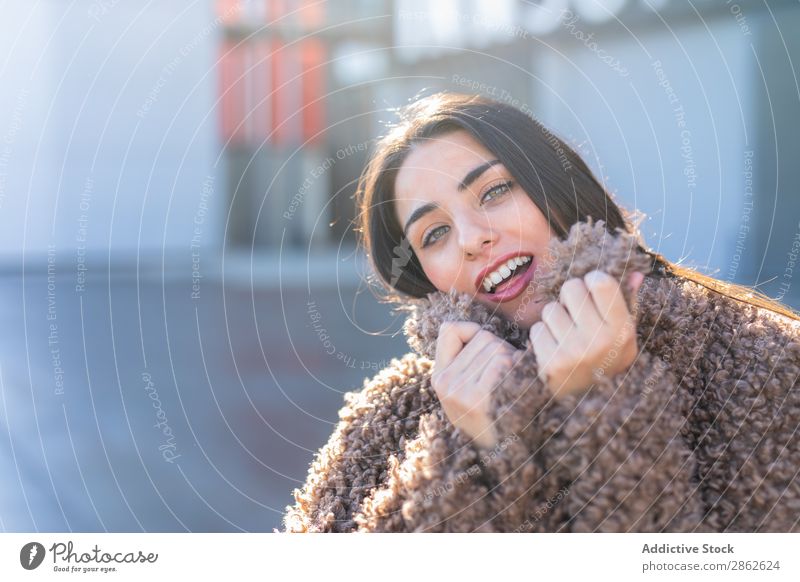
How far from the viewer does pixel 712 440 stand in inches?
28.3

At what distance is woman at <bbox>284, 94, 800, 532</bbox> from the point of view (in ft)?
2.13

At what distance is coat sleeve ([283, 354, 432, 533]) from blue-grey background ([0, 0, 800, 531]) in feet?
0.94

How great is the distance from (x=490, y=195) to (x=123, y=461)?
6.07ft

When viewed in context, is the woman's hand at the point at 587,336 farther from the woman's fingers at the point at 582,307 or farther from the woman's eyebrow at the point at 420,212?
the woman's eyebrow at the point at 420,212

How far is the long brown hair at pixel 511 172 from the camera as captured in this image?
88 cm

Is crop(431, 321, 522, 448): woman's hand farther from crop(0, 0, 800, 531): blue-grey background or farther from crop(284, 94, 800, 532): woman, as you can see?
crop(0, 0, 800, 531): blue-grey background

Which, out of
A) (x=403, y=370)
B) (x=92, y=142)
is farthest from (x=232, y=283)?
(x=403, y=370)

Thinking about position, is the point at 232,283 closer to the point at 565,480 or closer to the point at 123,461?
Result: the point at 123,461

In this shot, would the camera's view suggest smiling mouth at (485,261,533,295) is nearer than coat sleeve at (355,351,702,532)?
No

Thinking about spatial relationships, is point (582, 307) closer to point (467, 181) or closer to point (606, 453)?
point (606, 453)
